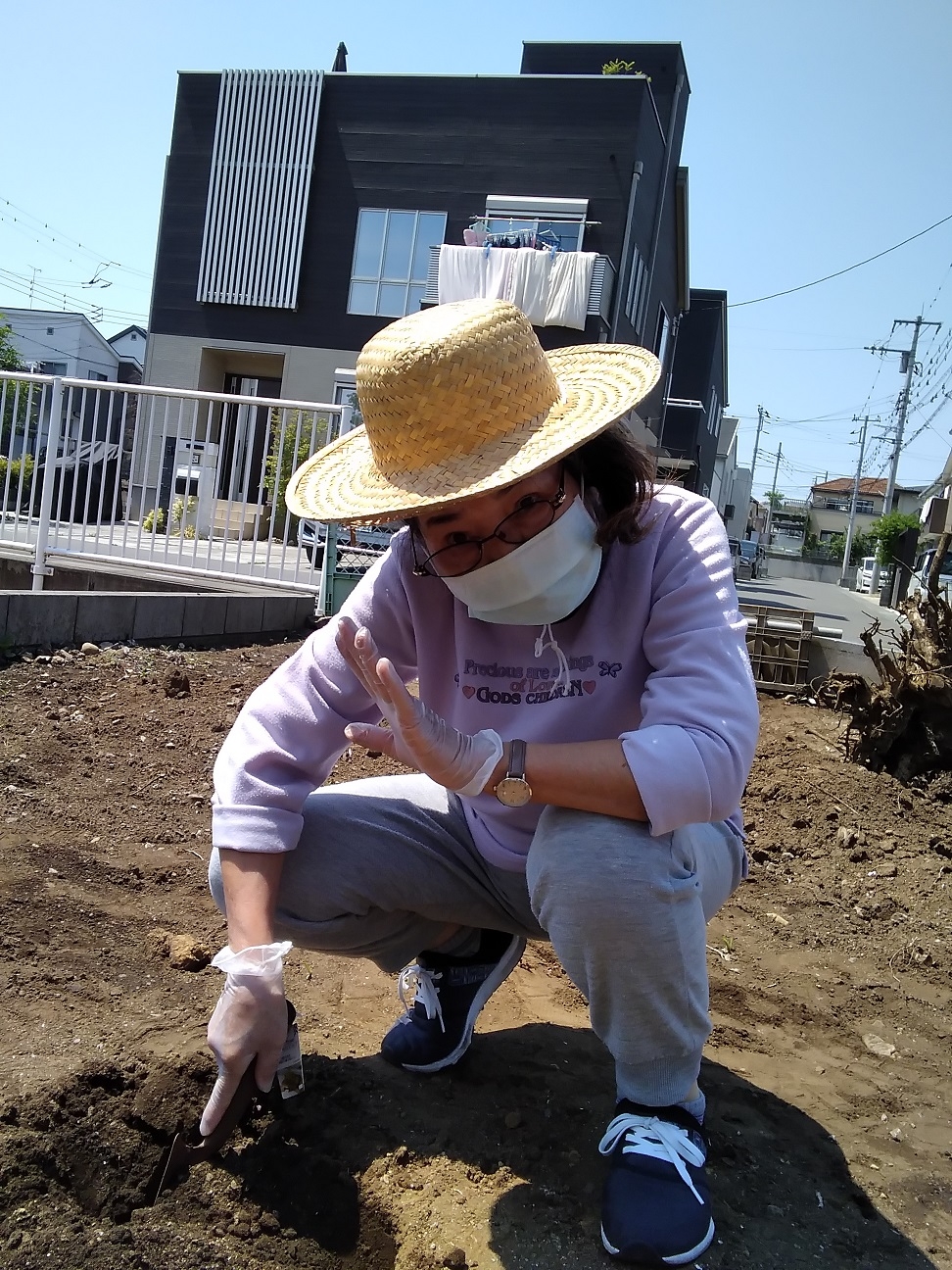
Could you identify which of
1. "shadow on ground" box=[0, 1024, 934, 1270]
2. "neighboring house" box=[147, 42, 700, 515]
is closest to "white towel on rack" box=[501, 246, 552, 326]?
"neighboring house" box=[147, 42, 700, 515]

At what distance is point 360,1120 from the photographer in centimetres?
156

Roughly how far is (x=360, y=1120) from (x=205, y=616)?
3.44 metres

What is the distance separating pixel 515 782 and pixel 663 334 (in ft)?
84.8

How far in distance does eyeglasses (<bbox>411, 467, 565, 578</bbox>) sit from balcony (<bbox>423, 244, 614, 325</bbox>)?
17.8m

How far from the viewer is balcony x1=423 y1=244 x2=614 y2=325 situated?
1800cm

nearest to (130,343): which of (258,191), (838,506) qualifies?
(258,191)

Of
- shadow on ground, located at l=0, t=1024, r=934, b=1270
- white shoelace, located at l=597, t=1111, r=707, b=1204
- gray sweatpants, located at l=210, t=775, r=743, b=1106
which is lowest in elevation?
shadow on ground, located at l=0, t=1024, r=934, b=1270

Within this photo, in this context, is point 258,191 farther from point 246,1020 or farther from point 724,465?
point 724,465

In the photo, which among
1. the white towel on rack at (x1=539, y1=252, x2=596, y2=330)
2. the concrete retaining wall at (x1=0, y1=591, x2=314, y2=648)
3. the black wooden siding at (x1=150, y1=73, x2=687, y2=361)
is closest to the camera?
the concrete retaining wall at (x1=0, y1=591, x2=314, y2=648)

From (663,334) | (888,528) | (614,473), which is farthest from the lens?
(888,528)

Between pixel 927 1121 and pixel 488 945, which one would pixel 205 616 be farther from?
pixel 927 1121

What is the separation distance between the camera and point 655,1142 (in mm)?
1335

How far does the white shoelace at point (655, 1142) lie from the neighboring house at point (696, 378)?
27.5m

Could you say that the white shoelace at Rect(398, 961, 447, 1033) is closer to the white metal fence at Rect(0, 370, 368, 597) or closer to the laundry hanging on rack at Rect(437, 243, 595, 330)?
the white metal fence at Rect(0, 370, 368, 597)
